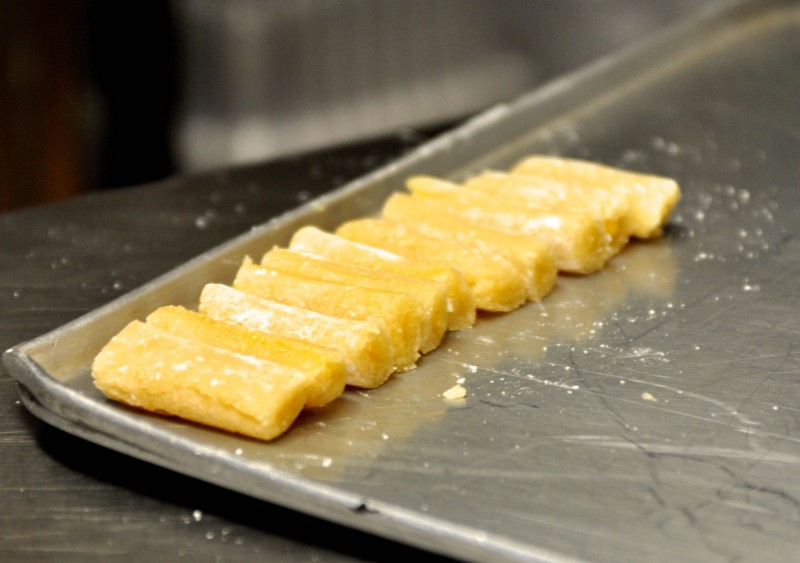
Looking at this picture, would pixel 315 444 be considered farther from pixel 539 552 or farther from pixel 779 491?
pixel 779 491

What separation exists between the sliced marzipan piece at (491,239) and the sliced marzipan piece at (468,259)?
28mm

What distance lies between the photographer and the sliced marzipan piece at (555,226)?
247cm

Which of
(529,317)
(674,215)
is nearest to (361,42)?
(674,215)

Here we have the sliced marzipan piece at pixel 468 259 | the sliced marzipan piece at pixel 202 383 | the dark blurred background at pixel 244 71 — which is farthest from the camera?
the dark blurred background at pixel 244 71

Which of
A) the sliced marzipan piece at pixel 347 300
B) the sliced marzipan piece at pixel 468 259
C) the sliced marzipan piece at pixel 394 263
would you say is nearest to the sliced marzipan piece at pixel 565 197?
the sliced marzipan piece at pixel 468 259

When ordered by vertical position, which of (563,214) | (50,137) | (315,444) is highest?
(563,214)

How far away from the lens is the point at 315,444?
182 centimetres

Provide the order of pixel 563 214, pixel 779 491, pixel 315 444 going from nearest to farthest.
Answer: pixel 779 491
pixel 315 444
pixel 563 214

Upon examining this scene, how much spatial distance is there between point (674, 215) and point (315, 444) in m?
1.45

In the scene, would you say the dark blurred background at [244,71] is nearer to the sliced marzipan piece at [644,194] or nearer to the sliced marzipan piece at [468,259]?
the sliced marzipan piece at [644,194]

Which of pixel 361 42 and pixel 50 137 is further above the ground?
pixel 361 42

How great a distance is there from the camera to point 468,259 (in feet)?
7.66

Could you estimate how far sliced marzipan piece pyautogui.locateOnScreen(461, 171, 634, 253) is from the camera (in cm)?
257

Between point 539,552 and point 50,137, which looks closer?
point 539,552
